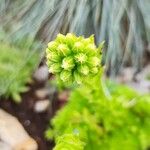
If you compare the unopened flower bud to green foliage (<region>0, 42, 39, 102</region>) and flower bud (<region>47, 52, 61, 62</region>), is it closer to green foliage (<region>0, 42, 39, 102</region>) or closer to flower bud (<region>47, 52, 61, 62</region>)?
flower bud (<region>47, 52, 61, 62</region>)

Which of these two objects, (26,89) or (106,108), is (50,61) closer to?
(106,108)

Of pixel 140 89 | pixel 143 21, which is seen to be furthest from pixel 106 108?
pixel 140 89

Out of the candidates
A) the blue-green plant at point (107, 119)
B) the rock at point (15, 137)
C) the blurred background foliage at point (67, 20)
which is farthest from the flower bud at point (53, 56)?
the rock at point (15, 137)

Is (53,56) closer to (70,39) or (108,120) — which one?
(70,39)

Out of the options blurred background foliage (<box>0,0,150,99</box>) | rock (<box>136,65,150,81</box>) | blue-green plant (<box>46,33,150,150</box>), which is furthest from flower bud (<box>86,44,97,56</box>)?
rock (<box>136,65,150,81</box>)

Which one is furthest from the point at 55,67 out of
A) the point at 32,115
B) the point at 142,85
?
→ the point at 142,85
